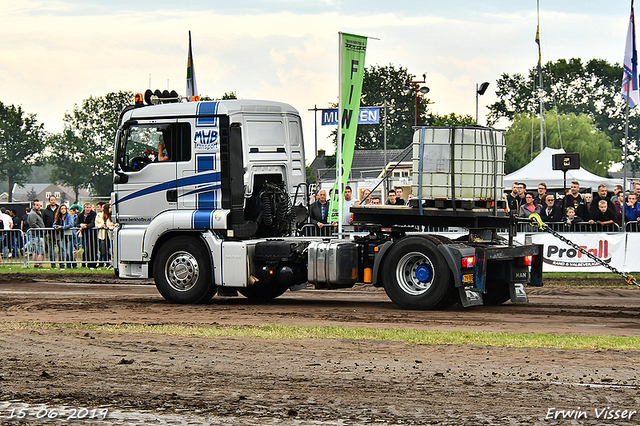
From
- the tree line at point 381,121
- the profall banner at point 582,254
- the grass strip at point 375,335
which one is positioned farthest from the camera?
the tree line at point 381,121

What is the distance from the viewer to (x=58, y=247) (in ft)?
70.2

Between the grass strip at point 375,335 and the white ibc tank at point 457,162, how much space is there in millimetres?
2754

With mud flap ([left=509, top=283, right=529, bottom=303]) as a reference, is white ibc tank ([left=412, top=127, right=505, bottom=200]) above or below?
above

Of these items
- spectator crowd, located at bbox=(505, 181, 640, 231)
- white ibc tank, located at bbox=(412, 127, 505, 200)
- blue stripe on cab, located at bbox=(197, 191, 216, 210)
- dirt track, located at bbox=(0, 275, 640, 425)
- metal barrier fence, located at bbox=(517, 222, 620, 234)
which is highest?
white ibc tank, located at bbox=(412, 127, 505, 200)

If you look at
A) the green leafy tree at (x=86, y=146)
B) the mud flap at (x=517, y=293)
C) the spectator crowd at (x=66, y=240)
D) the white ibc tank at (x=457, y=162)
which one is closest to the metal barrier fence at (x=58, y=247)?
the spectator crowd at (x=66, y=240)

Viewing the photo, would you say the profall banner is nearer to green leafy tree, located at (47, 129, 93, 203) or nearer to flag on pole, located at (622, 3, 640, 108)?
flag on pole, located at (622, 3, 640, 108)

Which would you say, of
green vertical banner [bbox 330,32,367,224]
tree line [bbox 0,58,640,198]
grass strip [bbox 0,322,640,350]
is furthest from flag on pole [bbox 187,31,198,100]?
tree line [bbox 0,58,640,198]

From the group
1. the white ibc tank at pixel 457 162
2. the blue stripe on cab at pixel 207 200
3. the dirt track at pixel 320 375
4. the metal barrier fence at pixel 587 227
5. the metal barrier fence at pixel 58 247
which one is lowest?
the metal barrier fence at pixel 58 247

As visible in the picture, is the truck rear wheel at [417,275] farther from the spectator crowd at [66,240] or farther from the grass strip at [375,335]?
the spectator crowd at [66,240]

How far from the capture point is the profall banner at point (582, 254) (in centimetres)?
1841

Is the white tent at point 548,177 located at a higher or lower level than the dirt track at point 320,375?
higher

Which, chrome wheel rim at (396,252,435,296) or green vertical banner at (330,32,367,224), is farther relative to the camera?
green vertical banner at (330,32,367,224)

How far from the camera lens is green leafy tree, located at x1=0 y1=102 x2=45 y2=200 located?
111 meters

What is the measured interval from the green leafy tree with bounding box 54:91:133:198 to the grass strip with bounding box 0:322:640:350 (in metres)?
105
